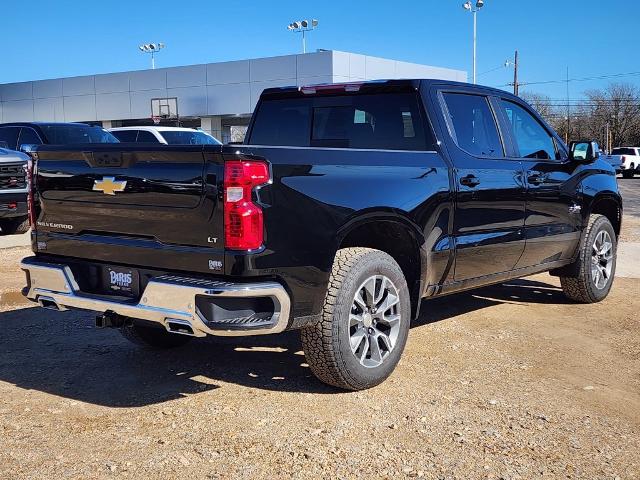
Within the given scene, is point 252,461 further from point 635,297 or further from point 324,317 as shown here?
point 635,297

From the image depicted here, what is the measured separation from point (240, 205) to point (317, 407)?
131 cm

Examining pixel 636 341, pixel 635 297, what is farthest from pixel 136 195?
pixel 635 297

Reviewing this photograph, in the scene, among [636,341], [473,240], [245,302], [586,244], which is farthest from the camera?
[586,244]

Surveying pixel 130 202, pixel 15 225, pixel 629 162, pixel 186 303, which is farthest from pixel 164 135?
pixel 629 162

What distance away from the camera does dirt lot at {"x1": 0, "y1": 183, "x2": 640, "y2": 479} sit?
11.2ft

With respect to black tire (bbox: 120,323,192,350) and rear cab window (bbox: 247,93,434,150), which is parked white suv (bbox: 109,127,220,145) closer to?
rear cab window (bbox: 247,93,434,150)

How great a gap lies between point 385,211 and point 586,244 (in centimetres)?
309

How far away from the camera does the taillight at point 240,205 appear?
143 inches

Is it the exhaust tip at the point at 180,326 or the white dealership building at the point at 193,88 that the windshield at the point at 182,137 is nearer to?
the exhaust tip at the point at 180,326

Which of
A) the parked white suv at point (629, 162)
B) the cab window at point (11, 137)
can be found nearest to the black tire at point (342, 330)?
the cab window at point (11, 137)

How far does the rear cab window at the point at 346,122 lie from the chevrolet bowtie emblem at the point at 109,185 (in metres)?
1.92

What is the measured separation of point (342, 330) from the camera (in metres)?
4.14

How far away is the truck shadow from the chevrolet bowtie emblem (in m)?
1.25

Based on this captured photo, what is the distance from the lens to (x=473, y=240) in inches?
204
